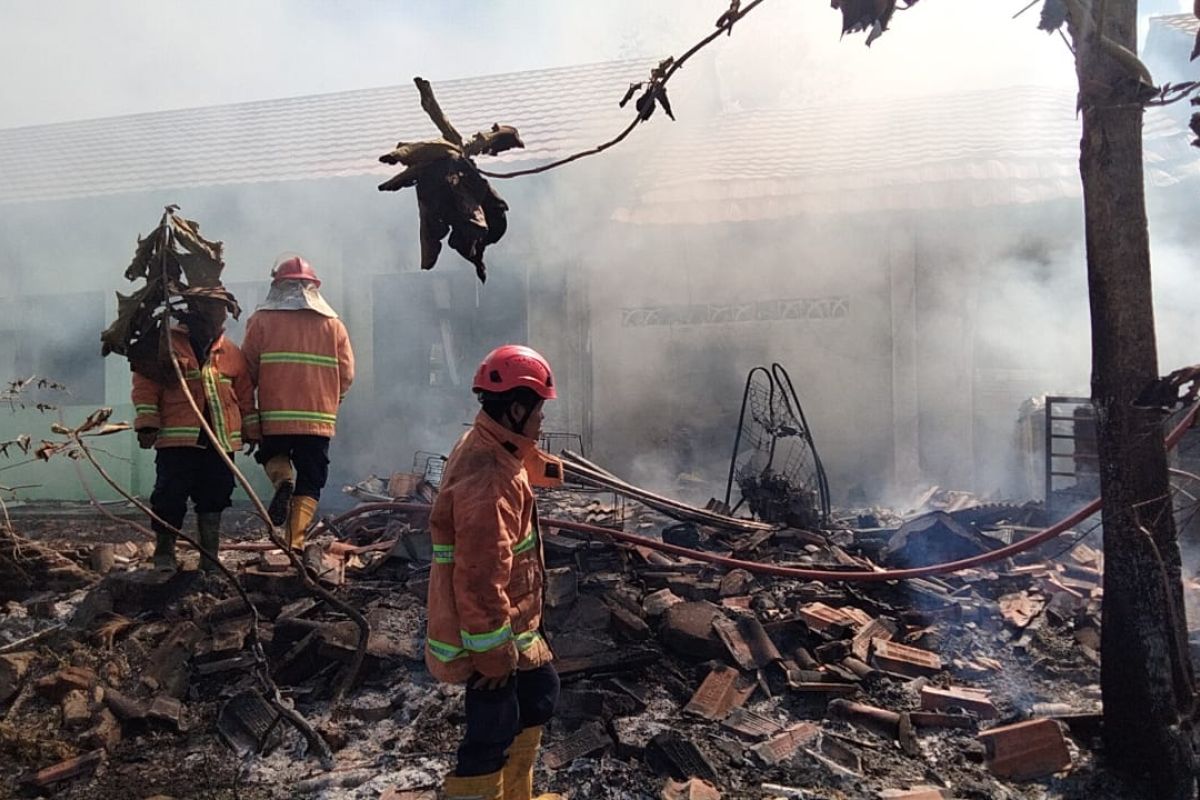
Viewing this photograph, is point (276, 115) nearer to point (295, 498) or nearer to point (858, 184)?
point (858, 184)

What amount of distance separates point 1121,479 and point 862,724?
5.62 ft

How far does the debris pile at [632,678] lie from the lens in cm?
355

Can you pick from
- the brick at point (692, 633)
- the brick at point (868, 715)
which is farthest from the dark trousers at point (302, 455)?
the brick at point (868, 715)

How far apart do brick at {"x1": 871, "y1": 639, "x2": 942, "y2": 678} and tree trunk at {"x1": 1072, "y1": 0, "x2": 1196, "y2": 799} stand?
107 cm

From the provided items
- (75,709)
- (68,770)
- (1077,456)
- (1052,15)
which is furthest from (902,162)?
(68,770)

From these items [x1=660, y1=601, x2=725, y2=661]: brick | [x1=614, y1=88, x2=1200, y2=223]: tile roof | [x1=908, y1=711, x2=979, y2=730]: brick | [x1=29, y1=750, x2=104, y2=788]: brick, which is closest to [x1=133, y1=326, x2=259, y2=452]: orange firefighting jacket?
[x1=29, y1=750, x2=104, y2=788]: brick

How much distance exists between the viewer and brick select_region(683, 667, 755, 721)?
3.99 meters

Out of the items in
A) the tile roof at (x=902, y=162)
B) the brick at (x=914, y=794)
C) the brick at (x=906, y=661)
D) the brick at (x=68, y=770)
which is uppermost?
the tile roof at (x=902, y=162)

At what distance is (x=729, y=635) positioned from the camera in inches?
175

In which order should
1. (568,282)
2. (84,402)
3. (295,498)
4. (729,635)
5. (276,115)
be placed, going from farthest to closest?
(276,115), (84,402), (568,282), (295,498), (729,635)

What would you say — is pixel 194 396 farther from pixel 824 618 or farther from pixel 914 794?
pixel 914 794

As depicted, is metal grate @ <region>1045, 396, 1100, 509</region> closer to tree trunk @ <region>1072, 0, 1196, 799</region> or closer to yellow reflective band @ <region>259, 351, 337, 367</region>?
tree trunk @ <region>1072, 0, 1196, 799</region>

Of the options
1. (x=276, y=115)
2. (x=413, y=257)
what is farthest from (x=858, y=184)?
(x=276, y=115)

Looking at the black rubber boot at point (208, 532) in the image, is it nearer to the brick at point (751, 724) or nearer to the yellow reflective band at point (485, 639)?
the yellow reflective band at point (485, 639)
